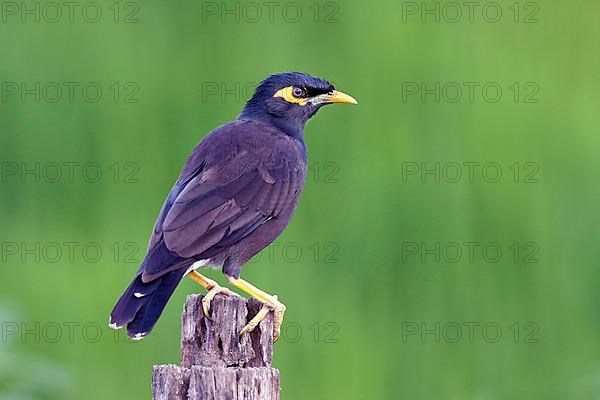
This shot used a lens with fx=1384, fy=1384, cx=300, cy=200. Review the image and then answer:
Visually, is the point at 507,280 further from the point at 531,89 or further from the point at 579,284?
the point at 531,89

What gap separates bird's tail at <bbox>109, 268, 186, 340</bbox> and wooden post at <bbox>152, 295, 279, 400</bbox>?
0.17 metres

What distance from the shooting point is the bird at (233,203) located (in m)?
5.06

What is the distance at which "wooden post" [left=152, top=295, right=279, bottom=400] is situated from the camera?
4.29 meters

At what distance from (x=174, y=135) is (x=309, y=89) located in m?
1.78

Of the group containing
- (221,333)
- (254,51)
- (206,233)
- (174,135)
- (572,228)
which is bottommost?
(221,333)

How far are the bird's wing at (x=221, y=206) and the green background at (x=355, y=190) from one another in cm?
147

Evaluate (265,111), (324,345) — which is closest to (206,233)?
(265,111)

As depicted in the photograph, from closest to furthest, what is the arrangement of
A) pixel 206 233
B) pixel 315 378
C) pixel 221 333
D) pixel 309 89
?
pixel 221 333 → pixel 206 233 → pixel 309 89 → pixel 315 378

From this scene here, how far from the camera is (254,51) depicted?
8.19 m
